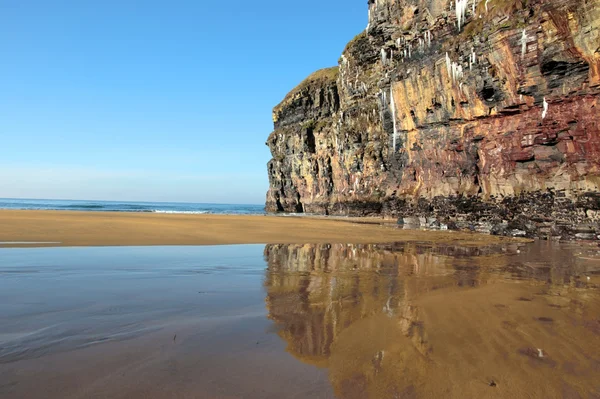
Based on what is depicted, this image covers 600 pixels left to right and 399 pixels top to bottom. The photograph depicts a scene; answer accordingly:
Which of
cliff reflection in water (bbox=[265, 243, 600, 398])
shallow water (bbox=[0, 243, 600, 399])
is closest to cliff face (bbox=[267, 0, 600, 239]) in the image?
cliff reflection in water (bbox=[265, 243, 600, 398])

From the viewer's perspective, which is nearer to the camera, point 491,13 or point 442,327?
point 442,327

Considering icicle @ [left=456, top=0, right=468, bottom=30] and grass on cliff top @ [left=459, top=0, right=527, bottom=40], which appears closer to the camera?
grass on cliff top @ [left=459, top=0, right=527, bottom=40]

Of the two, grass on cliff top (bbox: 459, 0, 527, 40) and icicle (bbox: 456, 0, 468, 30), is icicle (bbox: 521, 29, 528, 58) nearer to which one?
grass on cliff top (bbox: 459, 0, 527, 40)

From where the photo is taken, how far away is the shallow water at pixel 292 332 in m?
2.96

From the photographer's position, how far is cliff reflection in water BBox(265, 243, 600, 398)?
122 inches

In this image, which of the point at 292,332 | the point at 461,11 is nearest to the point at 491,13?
the point at 461,11

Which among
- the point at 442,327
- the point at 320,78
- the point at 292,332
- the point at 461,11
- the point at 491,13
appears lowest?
the point at 442,327

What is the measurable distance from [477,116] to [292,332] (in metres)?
24.9

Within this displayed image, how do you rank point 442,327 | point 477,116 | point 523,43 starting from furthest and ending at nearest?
1. point 477,116
2. point 523,43
3. point 442,327

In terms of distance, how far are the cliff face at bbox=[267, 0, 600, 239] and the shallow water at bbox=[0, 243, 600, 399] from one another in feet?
44.6

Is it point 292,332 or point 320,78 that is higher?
point 320,78

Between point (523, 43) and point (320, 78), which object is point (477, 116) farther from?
point (320, 78)

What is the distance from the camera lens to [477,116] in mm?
24797

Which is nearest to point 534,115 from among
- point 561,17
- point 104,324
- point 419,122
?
point 561,17
